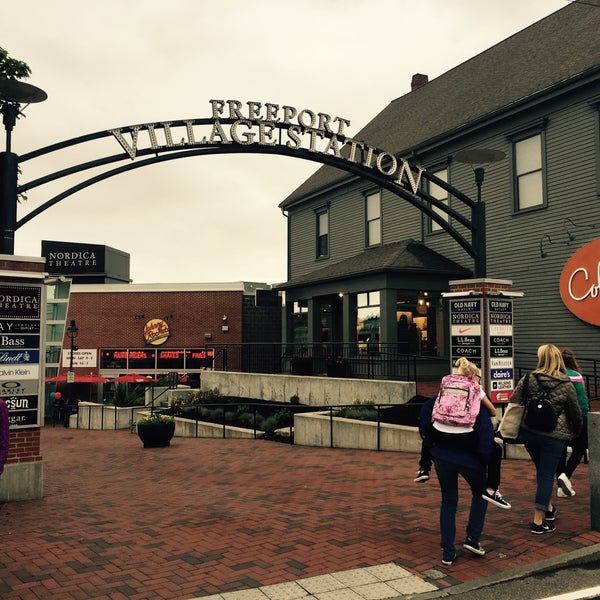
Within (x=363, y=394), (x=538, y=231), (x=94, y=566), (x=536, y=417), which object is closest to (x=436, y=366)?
(x=363, y=394)

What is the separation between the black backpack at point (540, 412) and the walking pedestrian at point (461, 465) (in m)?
0.93

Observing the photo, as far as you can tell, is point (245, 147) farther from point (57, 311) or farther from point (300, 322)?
point (57, 311)

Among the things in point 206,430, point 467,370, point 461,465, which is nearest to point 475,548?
point 461,465

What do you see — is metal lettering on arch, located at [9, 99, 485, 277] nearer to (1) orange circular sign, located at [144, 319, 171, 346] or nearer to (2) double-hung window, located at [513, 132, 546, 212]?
(2) double-hung window, located at [513, 132, 546, 212]

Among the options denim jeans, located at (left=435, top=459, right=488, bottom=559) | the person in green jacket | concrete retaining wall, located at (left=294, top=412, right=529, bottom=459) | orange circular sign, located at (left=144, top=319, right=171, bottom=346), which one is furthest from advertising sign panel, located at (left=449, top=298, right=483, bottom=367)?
orange circular sign, located at (left=144, top=319, right=171, bottom=346)

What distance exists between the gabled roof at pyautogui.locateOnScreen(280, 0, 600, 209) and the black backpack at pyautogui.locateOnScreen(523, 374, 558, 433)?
12612mm

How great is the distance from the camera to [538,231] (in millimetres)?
17578

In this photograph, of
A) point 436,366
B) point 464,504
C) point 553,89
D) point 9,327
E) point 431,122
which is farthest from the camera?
point 431,122

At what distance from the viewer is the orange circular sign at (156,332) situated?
1296 inches

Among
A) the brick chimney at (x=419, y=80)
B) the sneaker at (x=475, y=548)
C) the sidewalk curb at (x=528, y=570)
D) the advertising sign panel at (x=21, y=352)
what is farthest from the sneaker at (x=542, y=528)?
the brick chimney at (x=419, y=80)

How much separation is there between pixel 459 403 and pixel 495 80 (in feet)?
61.3

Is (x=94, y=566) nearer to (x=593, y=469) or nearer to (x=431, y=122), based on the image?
(x=593, y=469)

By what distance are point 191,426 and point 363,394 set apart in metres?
6.30

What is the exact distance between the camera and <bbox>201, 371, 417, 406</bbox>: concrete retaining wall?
1603 centimetres
